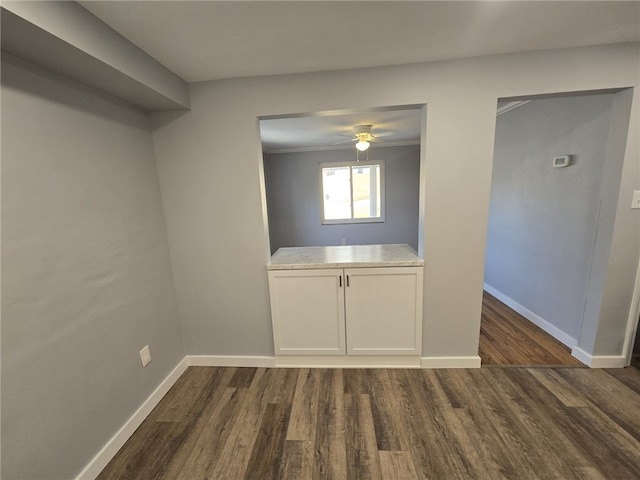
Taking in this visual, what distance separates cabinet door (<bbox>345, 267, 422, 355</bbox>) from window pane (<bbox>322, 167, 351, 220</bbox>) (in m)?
3.59

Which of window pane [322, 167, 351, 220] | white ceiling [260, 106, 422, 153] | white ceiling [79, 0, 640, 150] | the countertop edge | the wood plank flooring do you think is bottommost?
the wood plank flooring

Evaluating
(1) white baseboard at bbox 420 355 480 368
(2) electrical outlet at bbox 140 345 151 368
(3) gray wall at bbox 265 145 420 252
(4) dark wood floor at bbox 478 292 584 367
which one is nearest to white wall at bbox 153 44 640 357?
(1) white baseboard at bbox 420 355 480 368

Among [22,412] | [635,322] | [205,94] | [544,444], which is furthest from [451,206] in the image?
[22,412]

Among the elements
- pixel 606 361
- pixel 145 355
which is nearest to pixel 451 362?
pixel 606 361

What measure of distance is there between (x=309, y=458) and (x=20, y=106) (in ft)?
7.32

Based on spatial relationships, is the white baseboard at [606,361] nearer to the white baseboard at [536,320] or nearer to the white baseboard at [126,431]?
the white baseboard at [536,320]

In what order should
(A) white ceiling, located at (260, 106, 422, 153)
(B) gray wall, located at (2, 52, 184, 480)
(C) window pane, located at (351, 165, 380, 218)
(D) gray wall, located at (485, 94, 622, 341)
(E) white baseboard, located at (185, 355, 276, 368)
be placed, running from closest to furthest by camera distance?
(B) gray wall, located at (2, 52, 184, 480) → (D) gray wall, located at (485, 94, 622, 341) → (E) white baseboard, located at (185, 355, 276, 368) → (A) white ceiling, located at (260, 106, 422, 153) → (C) window pane, located at (351, 165, 380, 218)

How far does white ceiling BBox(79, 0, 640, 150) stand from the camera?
4.04 ft

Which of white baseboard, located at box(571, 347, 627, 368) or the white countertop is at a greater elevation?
the white countertop

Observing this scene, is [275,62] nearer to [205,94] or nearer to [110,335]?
[205,94]

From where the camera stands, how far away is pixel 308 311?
7.03 feet

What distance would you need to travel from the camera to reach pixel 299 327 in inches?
85.5

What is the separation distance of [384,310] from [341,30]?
1.89 meters

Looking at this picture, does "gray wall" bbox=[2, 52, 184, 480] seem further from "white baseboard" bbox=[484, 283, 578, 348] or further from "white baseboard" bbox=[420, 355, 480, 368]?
"white baseboard" bbox=[484, 283, 578, 348]
